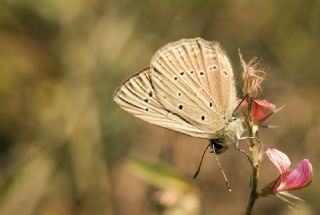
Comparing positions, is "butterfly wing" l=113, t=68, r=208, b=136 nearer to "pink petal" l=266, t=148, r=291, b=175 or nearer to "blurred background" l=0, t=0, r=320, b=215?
"pink petal" l=266, t=148, r=291, b=175

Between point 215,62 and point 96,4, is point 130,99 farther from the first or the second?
point 96,4

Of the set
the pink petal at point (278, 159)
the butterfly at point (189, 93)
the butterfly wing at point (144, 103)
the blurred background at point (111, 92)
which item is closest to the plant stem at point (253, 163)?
the pink petal at point (278, 159)

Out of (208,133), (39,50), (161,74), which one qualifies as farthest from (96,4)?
(208,133)

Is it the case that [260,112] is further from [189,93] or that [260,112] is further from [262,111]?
[189,93]

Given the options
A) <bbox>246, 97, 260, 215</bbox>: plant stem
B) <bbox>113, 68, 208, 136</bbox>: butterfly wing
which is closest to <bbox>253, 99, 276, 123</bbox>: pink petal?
<bbox>246, 97, 260, 215</bbox>: plant stem

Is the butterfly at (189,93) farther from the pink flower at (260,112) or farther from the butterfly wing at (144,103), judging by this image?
the pink flower at (260,112)
